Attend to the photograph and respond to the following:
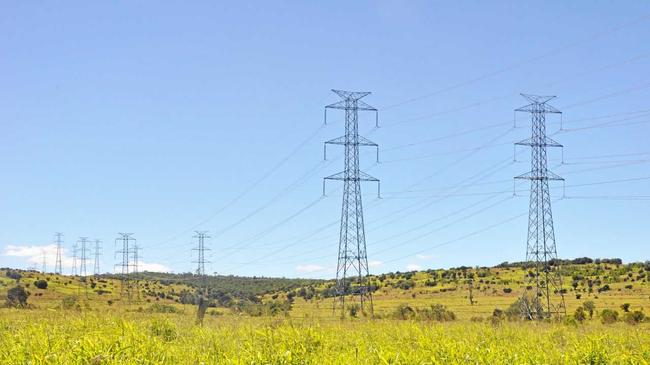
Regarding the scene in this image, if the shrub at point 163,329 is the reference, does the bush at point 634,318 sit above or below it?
below

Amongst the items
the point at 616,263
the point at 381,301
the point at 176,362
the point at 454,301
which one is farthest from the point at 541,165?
the point at 616,263

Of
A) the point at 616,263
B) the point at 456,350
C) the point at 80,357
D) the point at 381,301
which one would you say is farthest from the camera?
the point at 616,263

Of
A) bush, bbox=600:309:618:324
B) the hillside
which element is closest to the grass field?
bush, bbox=600:309:618:324

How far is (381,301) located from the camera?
10981 cm

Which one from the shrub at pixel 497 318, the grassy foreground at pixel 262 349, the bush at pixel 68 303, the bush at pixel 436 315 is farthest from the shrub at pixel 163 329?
the bush at pixel 436 315

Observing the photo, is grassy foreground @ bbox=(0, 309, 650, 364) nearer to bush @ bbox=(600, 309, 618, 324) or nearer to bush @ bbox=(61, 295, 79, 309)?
bush @ bbox=(61, 295, 79, 309)

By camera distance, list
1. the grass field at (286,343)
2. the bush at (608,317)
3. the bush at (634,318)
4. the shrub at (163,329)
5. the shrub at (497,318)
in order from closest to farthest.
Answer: the grass field at (286,343)
the shrub at (163,329)
the shrub at (497,318)
the bush at (634,318)
the bush at (608,317)

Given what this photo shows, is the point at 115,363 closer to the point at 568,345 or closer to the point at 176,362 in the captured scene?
the point at 176,362

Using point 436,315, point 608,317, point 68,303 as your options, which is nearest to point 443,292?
point 608,317

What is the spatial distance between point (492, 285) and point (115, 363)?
377 ft

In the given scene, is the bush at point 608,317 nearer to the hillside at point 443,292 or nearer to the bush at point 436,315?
the bush at point 436,315

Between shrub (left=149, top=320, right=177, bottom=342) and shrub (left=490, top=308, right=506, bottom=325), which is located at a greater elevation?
shrub (left=149, top=320, right=177, bottom=342)

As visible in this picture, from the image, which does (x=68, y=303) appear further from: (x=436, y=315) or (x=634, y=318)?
(x=634, y=318)

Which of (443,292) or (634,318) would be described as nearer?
(634,318)
